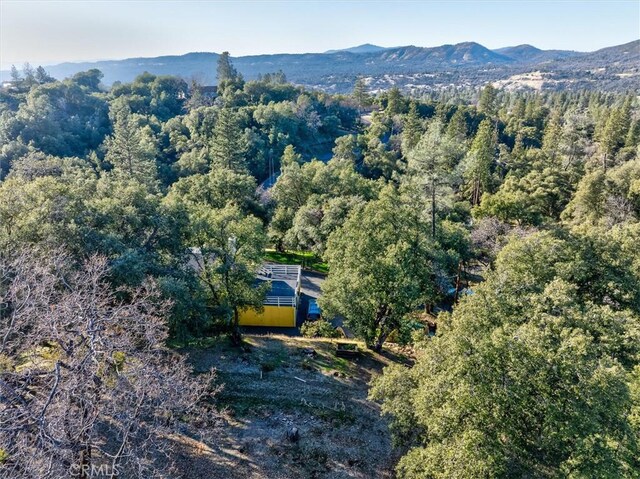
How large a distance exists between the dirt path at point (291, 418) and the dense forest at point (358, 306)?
3.37ft

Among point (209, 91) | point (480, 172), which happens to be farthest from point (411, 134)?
point (209, 91)

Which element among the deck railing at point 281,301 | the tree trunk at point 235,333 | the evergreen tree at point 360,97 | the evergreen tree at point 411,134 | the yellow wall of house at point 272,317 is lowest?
the yellow wall of house at point 272,317

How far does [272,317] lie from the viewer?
1021 inches

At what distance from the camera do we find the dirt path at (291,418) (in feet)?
44.0

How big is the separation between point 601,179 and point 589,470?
31199 millimetres

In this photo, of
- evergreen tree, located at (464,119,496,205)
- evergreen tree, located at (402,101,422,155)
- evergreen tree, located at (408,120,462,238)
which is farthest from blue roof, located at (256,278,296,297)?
evergreen tree, located at (402,101,422,155)

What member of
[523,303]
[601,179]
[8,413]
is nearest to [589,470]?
[523,303]

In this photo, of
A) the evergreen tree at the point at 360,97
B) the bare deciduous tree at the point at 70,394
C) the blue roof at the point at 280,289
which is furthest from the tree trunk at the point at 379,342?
the evergreen tree at the point at 360,97

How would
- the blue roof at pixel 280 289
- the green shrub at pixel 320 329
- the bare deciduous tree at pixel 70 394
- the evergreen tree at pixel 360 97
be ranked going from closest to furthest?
the bare deciduous tree at pixel 70 394
the green shrub at pixel 320 329
the blue roof at pixel 280 289
the evergreen tree at pixel 360 97

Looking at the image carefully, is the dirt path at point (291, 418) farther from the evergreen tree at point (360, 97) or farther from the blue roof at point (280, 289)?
the evergreen tree at point (360, 97)

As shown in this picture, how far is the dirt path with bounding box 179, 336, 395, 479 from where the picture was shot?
1340cm

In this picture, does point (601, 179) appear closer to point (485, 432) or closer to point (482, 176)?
point (482, 176)

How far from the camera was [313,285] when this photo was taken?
3222 centimetres

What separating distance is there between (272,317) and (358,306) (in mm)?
9294
